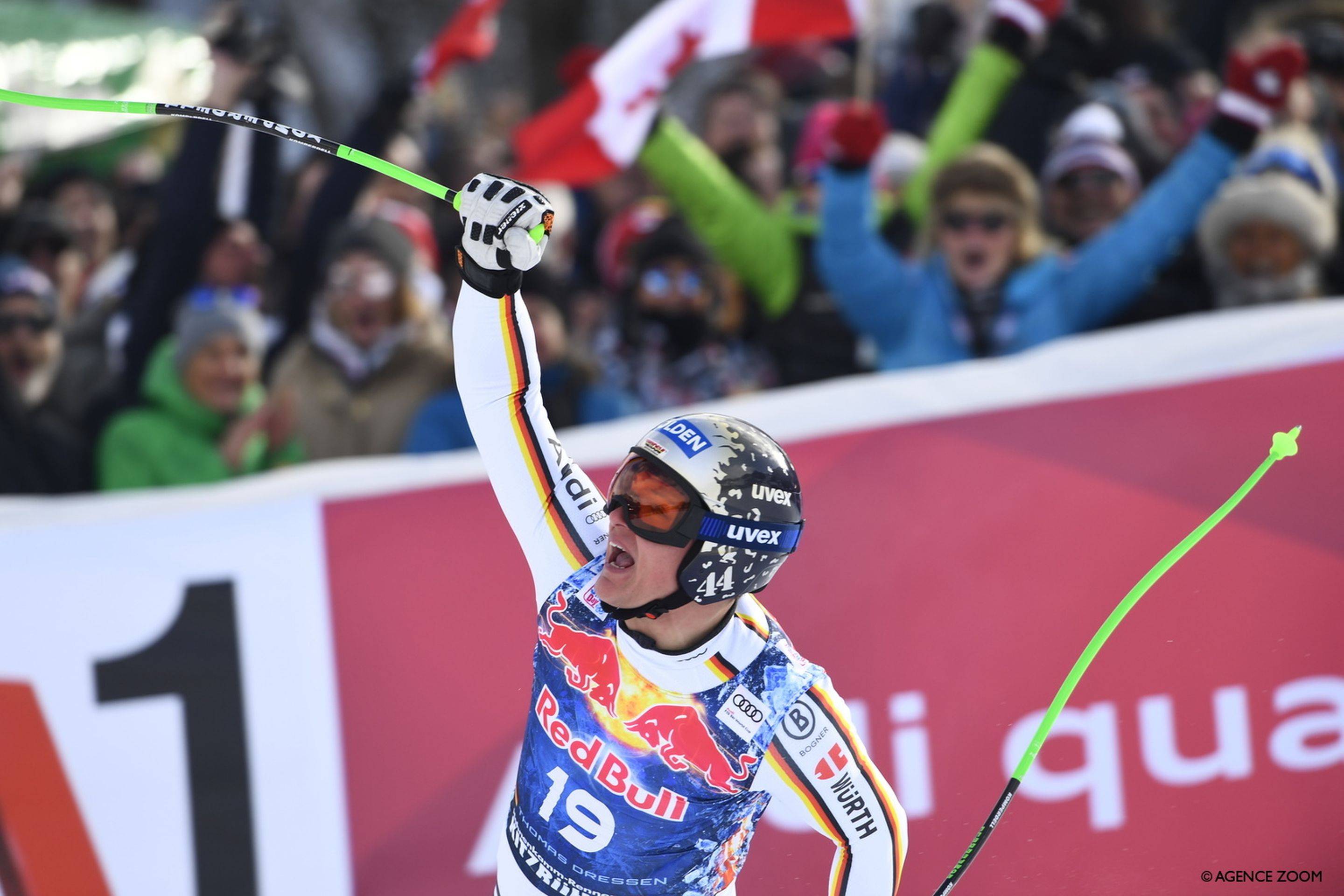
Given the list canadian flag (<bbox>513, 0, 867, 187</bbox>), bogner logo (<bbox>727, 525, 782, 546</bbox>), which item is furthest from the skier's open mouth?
canadian flag (<bbox>513, 0, 867, 187</bbox>)

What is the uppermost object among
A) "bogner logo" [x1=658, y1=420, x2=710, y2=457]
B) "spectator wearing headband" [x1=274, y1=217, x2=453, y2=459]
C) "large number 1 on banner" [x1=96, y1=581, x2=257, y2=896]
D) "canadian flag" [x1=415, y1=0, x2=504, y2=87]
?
"canadian flag" [x1=415, y1=0, x2=504, y2=87]

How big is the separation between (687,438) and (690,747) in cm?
65

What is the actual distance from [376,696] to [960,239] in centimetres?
269

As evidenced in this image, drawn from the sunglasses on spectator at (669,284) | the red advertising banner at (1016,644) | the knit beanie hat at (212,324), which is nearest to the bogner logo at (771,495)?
the red advertising banner at (1016,644)

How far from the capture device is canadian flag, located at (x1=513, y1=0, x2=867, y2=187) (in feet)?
22.5

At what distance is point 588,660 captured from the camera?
140 inches

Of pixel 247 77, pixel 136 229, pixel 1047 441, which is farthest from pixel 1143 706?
pixel 136 229

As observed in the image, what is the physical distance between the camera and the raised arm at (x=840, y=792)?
345cm

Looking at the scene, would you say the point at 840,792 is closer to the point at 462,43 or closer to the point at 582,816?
the point at 582,816

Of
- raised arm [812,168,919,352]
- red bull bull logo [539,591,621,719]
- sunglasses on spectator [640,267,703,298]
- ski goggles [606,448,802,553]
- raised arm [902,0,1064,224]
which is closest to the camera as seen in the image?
ski goggles [606,448,802,553]

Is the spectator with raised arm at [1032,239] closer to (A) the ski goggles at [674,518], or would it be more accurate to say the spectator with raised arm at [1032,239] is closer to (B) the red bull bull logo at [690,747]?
(A) the ski goggles at [674,518]

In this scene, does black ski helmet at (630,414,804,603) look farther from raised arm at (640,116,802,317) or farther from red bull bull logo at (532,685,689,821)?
raised arm at (640,116,802,317)

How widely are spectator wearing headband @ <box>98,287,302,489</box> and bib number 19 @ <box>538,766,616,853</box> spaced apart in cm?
300

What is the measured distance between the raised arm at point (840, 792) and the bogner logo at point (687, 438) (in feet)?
1.89
